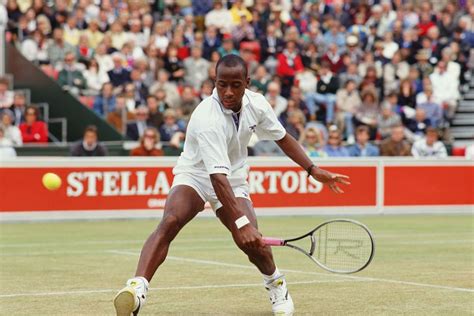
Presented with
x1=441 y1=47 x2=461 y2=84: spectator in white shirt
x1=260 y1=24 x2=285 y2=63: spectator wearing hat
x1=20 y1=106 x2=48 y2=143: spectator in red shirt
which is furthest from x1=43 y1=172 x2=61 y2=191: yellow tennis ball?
x1=441 y1=47 x2=461 y2=84: spectator in white shirt

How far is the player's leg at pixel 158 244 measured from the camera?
773cm

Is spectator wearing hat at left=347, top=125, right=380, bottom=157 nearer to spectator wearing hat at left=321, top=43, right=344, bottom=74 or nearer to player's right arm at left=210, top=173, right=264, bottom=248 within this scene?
spectator wearing hat at left=321, top=43, right=344, bottom=74

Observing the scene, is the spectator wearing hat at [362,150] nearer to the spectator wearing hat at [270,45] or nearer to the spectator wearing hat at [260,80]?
the spectator wearing hat at [260,80]

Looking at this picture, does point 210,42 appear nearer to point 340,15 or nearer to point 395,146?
point 340,15

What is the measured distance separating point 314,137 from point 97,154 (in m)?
4.08

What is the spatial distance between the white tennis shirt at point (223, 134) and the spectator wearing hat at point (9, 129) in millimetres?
12436

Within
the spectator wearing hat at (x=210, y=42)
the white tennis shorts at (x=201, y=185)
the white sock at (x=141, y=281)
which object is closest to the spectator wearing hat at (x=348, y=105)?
the spectator wearing hat at (x=210, y=42)

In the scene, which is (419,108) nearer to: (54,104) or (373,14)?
(373,14)

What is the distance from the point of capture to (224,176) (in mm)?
7961

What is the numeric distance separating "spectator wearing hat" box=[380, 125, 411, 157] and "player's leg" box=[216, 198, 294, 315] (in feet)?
44.8

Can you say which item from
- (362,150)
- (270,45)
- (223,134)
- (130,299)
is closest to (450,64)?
(270,45)

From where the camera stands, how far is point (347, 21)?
2844cm

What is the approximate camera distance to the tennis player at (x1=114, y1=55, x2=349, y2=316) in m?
7.90

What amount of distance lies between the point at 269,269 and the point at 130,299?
1293 mm
